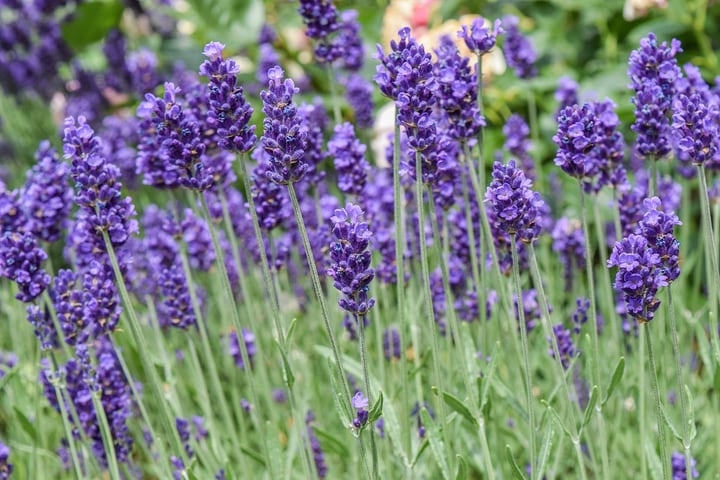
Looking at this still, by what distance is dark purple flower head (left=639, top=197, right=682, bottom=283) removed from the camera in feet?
4.90

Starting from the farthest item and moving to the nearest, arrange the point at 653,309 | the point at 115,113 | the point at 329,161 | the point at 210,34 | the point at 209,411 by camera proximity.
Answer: the point at 115,113 < the point at 210,34 < the point at 329,161 < the point at 209,411 < the point at 653,309

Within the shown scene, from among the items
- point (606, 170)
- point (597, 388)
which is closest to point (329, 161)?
point (606, 170)

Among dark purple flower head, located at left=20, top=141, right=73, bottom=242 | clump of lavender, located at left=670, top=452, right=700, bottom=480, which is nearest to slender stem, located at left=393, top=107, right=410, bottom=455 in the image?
clump of lavender, located at left=670, top=452, right=700, bottom=480

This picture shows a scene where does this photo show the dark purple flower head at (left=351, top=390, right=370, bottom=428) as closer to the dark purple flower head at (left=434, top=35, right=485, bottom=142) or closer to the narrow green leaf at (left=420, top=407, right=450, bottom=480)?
the narrow green leaf at (left=420, top=407, right=450, bottom=480)

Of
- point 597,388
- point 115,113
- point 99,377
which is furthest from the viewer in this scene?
point 115,113

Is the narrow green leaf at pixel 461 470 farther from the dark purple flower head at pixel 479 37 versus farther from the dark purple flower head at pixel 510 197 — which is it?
the dark purple flower head at pixel 479 37

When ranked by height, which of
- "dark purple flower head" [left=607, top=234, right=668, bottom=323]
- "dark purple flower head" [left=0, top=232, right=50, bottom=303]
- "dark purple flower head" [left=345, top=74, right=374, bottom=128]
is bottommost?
"dark purple flower head" [left=607, top=234, right=668, bottom=323]

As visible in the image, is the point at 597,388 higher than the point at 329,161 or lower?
lower

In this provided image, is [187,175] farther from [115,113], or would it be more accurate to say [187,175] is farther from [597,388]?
[115,113]

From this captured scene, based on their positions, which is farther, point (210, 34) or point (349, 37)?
point (210, 34)

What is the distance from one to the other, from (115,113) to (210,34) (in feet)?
2.93

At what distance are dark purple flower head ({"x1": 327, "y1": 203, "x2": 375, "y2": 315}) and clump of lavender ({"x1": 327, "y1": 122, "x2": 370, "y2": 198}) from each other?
61 centimetres

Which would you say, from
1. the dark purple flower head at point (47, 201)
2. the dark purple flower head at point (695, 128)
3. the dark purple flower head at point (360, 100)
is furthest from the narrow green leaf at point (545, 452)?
the dark purple flower head at point (360, 100)

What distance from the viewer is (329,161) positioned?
4027 mm
